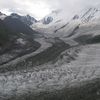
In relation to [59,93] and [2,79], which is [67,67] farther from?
[59,93]

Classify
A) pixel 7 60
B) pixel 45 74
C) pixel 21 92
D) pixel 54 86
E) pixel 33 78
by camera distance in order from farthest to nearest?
1. pixel 7 60
2. pixel 45 74
3. pixel 33 78
4. pixel 54 86
5. pixel 21 92

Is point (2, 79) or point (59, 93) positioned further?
point (2, 79)

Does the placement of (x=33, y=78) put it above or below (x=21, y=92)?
above

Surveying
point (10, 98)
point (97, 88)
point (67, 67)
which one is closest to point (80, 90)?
point (97, 88)

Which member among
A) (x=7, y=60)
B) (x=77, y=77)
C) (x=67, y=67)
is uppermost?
(x=7, y=60)

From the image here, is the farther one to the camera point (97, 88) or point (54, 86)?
point (54, 86)

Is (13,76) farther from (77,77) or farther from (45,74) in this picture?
(77,77)

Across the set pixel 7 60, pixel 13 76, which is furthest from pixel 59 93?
pixel 7 60

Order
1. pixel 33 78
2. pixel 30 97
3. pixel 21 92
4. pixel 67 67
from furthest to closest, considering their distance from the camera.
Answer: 1. pixel 67 67
2. pixel 33 78
3. pixel 21 92
4. pixel 30 97

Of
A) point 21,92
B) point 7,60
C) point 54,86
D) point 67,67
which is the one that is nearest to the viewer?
point 21,92
